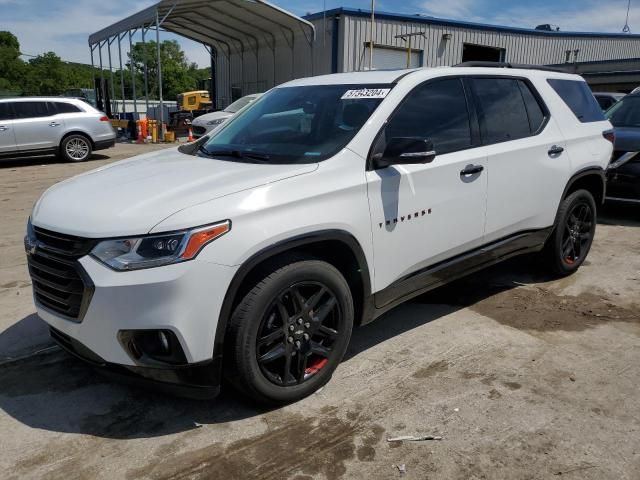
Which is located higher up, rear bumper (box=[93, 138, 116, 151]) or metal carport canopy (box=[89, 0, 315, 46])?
metal carport canopy (box=[89, 0, 315, 46])

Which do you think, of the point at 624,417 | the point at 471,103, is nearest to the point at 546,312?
the point at 624,417

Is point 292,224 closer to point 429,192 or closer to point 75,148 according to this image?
point 429,192

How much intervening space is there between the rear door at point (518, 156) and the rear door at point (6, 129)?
12417 millimetres

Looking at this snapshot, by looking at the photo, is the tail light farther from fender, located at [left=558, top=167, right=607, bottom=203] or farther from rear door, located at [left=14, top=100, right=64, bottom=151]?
rear door, located at [left=14, top=100, right=64, bottom=151]

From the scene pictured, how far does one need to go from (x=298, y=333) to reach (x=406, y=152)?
1174 millimetres

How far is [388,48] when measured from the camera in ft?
77.3

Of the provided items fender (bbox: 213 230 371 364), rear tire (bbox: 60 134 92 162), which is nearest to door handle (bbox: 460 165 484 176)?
fender (bbox: 213 230 371 364)

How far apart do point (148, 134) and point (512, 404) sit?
19.2 m

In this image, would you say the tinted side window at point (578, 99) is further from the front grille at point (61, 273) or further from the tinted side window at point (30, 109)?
the tinted side window at point (30, 109)

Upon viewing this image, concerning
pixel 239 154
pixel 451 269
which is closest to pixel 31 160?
pixel 239 154

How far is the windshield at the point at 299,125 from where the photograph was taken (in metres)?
3.27

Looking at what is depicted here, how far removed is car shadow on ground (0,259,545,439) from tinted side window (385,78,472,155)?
4.72 feet

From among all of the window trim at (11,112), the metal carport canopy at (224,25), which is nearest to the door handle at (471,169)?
the window trim at (11,112)

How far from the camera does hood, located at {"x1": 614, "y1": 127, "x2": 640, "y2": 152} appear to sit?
276 inches
